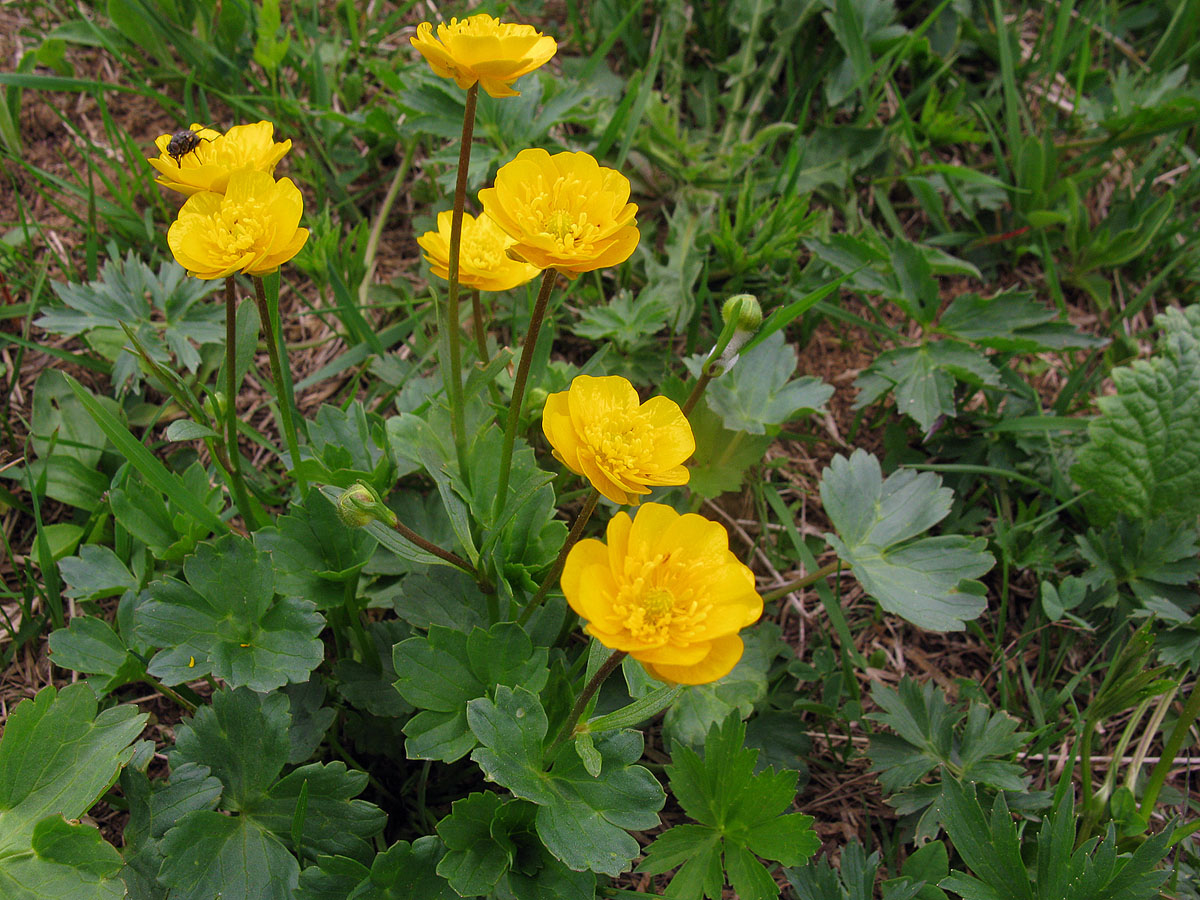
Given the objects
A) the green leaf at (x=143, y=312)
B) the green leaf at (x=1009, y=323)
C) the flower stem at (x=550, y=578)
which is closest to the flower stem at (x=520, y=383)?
the flower stem at (x=550, y=578)

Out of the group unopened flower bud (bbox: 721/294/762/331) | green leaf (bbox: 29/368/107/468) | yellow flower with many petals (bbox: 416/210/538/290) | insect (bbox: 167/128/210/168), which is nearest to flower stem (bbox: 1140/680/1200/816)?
unopened flower bud (bbox: 721/294/762/331)

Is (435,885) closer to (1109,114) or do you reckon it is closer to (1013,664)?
(1013,664)

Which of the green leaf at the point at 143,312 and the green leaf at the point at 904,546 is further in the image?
the green leaf at the point at 143,312

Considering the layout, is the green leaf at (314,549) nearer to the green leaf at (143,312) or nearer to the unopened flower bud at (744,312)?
the green leaf at (143,312)

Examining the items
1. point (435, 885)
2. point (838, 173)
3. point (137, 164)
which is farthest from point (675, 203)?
point (435, 885)

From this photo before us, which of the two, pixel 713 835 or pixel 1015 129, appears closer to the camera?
pixel 713 835

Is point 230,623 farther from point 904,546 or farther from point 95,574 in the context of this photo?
point 904,546

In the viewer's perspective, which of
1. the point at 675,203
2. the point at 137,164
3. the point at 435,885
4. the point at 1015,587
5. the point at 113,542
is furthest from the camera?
the point at 675,203
